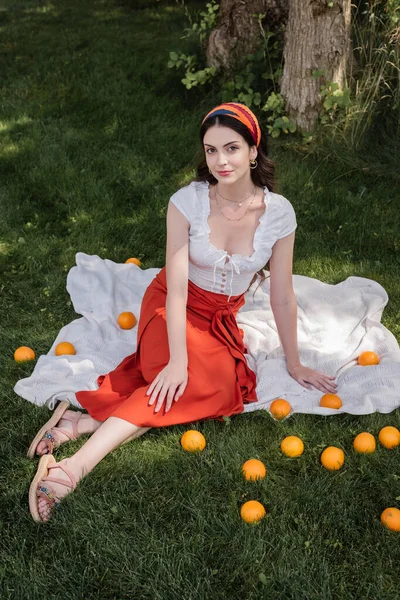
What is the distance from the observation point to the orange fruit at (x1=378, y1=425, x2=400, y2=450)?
3.42m

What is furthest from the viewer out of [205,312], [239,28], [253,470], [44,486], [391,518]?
[239,28]

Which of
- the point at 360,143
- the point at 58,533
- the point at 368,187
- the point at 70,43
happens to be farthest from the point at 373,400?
the point at 70,43

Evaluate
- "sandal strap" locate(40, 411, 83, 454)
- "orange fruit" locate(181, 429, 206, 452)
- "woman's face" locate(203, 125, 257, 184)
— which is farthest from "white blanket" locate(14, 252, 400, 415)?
"woman's face" locate(203, 125, 257, 184)

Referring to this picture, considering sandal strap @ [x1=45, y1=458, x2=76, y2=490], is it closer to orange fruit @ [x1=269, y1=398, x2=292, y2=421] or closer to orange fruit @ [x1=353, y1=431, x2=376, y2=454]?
orange fruit @ [x1=269, y1=398, x2=292, y2=421]

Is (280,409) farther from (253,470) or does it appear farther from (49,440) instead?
(49,440)

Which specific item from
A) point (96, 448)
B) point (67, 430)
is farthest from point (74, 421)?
point (96, 448)

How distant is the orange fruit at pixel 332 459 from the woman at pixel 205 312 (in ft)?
1.83

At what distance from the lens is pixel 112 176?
6062 mm

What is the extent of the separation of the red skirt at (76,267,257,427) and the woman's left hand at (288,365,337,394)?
286mm

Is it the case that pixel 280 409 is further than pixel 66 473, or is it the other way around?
pixel 280 409

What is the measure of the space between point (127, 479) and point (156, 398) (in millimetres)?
442

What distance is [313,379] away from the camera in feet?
12.8

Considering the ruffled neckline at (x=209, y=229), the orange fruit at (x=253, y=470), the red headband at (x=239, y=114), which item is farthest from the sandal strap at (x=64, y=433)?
the red headband at (x=239, y=114)

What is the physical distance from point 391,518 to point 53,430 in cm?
178
